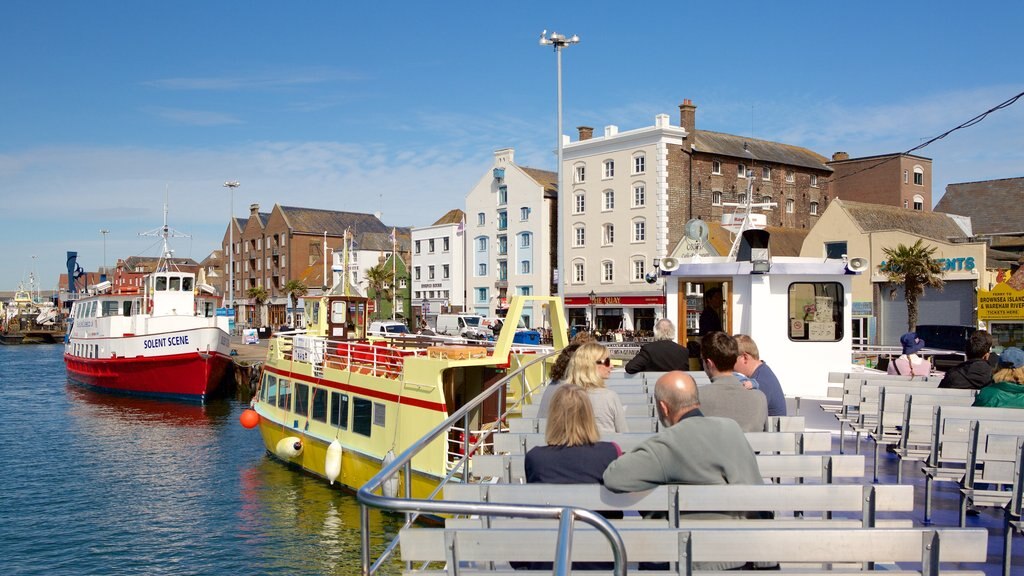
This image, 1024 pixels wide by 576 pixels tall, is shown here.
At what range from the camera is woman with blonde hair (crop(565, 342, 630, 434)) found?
7.00m

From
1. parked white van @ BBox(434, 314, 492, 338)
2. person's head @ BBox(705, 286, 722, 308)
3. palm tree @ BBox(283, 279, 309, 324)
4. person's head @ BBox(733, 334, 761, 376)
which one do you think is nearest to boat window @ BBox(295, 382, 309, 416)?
person's head @ BBox(705, 286, 722, 308)

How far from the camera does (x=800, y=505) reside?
4.78m

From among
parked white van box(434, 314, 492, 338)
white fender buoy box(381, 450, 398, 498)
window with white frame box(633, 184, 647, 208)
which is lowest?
white fender buoy box(381, 450, 398, 498)

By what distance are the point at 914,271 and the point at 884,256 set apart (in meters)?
5.71

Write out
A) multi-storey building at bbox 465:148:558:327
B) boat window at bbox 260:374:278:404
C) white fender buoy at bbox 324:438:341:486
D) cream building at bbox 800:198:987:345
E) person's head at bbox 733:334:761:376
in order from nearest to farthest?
person's head at bbox 733:334:761:376 < white fender buoy at bbox 324:438:341:486 < boat window at bbox 260:374:278:404 < cream building at bbox 800:198:987:345 < multi-storey building at bbox 465:148:558:327

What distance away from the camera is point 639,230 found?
193ft

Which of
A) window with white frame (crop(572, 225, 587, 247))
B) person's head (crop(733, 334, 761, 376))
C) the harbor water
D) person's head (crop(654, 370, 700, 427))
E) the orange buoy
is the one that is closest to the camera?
person's head (crop(654, 370, 700, 427))

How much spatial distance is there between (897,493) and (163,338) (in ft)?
133

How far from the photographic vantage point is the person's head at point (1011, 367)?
8.20 metres

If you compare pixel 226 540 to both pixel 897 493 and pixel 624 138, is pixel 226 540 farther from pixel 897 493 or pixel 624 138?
pixel 624 138

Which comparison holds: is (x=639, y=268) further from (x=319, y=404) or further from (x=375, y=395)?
(x=375, y=395)

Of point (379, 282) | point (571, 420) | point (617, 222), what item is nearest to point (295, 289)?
point (379, 282)

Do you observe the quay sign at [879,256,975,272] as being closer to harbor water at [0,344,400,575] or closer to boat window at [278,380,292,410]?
boat window at [278,380,292,410]

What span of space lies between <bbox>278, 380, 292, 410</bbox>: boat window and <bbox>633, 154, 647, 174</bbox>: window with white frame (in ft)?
129
